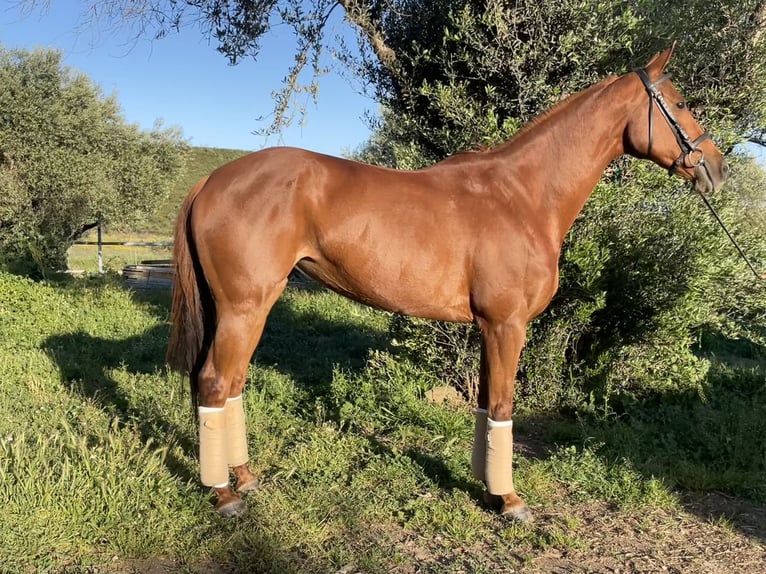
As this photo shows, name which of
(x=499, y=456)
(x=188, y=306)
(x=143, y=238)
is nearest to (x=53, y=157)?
(x=188, y=306)

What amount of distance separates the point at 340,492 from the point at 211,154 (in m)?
57.2

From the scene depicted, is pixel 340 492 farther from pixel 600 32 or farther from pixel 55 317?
pixel 55 317

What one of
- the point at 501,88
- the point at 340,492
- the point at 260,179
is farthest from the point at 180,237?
Result: the point at 501,88

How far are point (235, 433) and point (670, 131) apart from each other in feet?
10.2

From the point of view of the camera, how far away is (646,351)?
512 centimetres

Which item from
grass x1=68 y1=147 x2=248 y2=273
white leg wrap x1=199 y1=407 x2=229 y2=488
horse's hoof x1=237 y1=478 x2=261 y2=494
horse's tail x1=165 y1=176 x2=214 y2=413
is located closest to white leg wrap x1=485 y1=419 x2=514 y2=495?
horse's hoof x1=237 y1=478 x2=261 y2=494

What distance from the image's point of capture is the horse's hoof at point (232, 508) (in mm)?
3013

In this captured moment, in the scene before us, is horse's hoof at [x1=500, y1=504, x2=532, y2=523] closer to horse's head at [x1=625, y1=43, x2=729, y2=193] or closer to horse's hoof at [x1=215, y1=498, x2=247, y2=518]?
horse's hoof at [x1=215, y1=498, x2=247, y2=518]

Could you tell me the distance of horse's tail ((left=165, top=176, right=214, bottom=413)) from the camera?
10.5 ft

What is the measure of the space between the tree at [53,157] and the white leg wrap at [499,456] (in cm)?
1137

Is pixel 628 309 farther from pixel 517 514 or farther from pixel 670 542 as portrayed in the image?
pixel 517 514

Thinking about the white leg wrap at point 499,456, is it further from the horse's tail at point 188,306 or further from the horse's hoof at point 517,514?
the horse's tail at point 188,306

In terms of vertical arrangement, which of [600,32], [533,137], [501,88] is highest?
[600,32]

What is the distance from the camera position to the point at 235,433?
3.27 meters
